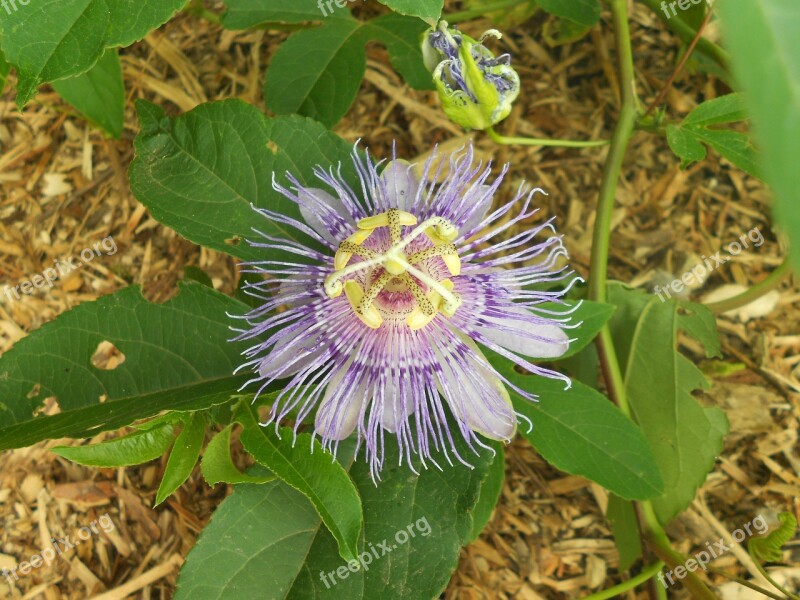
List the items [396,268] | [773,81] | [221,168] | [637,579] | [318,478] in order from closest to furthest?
1. [773,81]
2. [318,478]
3. [396,268]
4. [221,168]
5. [637,579]

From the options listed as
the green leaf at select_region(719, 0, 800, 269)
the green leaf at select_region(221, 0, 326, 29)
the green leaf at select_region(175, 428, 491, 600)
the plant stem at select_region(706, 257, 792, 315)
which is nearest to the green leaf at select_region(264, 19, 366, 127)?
the green leaf at select_region(221, 0, 326, 29)

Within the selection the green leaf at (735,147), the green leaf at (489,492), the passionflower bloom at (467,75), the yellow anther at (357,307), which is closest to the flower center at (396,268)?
the yellow anther at (357,307)

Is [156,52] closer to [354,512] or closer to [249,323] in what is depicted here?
[249,323]

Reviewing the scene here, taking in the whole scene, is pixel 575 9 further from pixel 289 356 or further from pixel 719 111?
pixel 289 356

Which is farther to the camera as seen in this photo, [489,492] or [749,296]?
[749,296]

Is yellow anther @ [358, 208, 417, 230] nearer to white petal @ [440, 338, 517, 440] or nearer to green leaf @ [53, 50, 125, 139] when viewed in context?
white petal @ [440, 338, 517, 440]

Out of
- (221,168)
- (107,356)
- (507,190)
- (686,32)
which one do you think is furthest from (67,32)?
(686,32)

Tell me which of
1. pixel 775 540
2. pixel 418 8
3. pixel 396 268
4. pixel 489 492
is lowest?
pixel 775 540
